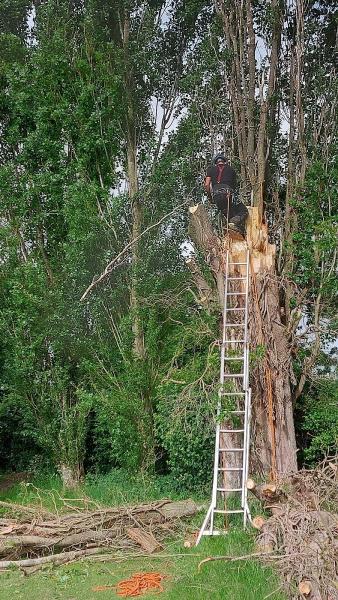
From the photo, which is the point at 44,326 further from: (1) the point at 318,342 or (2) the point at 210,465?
(1) the point at 318,342

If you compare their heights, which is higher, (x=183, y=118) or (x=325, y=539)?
(x=183, y=118)

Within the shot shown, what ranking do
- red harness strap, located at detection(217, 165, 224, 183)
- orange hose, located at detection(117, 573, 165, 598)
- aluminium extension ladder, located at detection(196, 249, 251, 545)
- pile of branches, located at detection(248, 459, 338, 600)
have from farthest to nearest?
red harness strap, located at detection(217, 165, 224, 183) < aluminium extension ladder, located at detection(196, 249, 251, 545) < orange hose, located at detection(117, 573, 165, 598) < pile of branches, located at detection(248, 459, 338, 600)

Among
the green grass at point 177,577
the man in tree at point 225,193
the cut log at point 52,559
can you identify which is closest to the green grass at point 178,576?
the green grass at point 177,577

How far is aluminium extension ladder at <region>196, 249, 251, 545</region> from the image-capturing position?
8.83 metres

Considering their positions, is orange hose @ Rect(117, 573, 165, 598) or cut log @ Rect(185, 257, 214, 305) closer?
orange hose @ Rect(117, 573, 165, 598)

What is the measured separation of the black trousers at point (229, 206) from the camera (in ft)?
34.9

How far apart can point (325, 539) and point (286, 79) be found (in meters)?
10.7

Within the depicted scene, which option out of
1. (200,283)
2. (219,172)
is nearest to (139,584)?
(200,283)

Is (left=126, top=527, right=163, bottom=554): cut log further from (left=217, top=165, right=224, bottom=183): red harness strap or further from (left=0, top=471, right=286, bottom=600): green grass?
(left=217, top=165, right=224, bottom=183): red harness strap

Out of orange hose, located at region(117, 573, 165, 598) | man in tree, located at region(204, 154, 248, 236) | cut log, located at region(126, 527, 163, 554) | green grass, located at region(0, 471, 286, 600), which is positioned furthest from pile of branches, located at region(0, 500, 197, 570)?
man in tree, located at region(204, 154, 248, 236)

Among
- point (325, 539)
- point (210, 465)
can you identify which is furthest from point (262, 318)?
point (325, 539)

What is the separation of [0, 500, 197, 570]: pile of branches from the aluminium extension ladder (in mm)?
758

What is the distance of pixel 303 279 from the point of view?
13.0 m

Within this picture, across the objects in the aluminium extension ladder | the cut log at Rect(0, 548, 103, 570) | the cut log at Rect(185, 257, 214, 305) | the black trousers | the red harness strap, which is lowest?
the cut log at Rect(0, 548, 103, 570)
